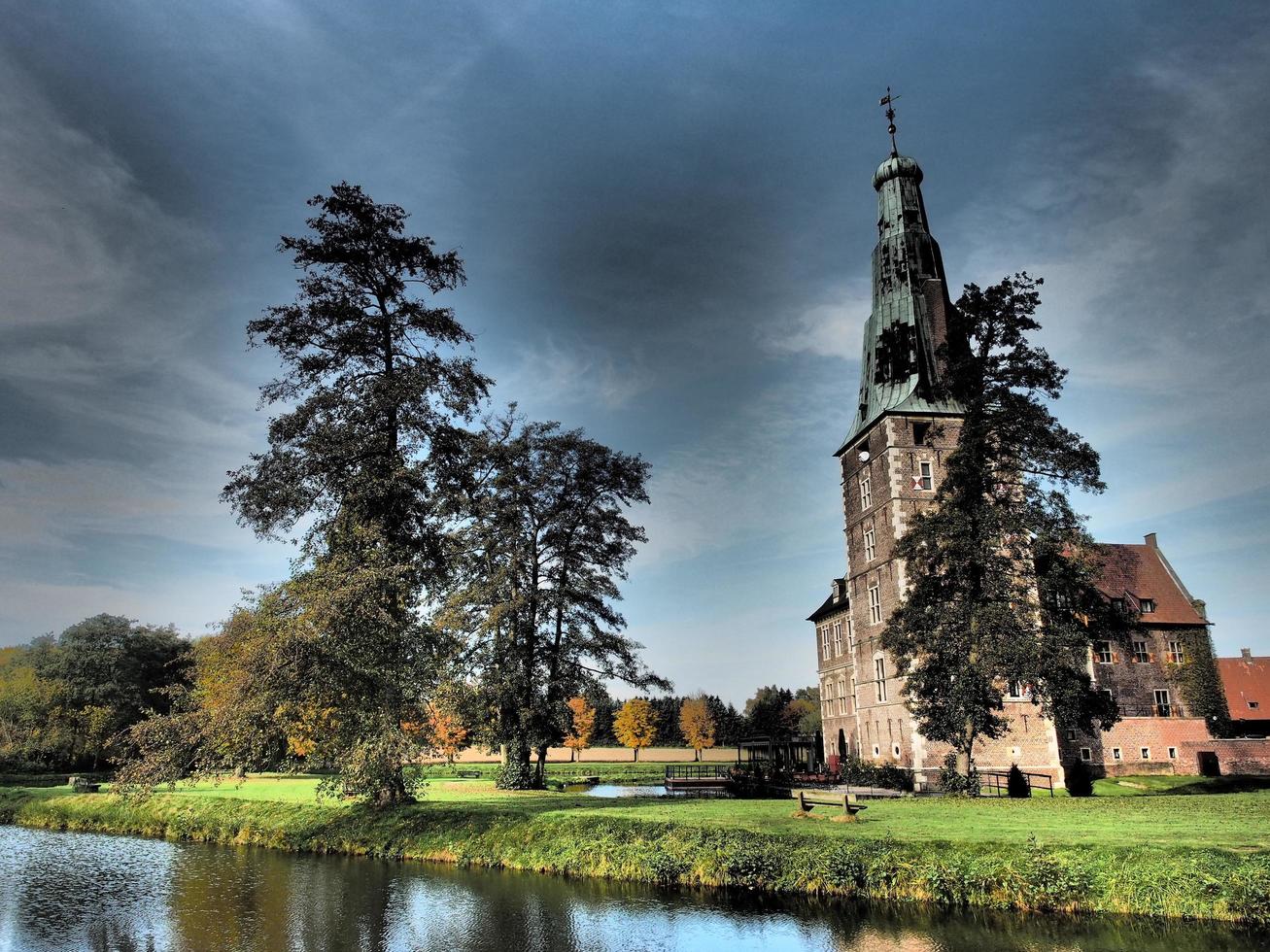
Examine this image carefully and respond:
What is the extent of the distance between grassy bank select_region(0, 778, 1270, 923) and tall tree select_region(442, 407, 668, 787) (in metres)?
4.26

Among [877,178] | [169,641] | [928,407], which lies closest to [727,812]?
[928,407]

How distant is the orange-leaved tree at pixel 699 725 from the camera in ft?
316

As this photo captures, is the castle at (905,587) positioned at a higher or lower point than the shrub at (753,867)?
higher

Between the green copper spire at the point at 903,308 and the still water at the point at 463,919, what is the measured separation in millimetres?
29904

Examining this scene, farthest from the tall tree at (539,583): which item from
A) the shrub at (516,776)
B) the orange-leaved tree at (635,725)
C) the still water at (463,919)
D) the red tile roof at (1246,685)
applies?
the orange-leaved tree at (635,725)

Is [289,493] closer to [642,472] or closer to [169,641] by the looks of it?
[642,472]

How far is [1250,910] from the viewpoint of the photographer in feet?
41.7

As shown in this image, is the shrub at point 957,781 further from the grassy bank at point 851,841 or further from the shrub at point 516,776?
the shrub at point 516,776

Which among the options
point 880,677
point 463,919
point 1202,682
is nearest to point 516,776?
point 880,677

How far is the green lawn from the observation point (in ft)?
53.6

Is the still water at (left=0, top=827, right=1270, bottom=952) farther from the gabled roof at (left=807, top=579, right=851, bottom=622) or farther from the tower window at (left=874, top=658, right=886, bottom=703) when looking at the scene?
the gabled roof at (left=807, top=579, right=851, bottom=622)

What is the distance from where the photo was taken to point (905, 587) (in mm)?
38062

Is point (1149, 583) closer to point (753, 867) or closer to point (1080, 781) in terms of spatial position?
point (1080, 781)

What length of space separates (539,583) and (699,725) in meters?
68.2
